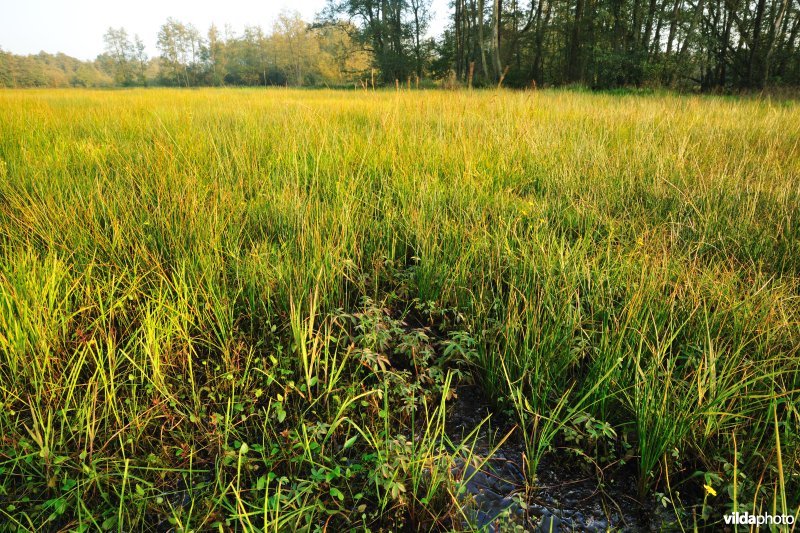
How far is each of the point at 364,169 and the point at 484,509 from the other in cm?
243

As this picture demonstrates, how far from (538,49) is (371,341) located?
78.0 feet

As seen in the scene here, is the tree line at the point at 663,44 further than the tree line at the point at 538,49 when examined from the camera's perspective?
Yes

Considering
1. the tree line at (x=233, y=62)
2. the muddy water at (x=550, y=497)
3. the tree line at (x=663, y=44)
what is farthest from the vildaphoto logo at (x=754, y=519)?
the tree line at (x=663, y=44)

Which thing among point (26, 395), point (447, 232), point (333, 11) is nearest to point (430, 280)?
point (447, 232)

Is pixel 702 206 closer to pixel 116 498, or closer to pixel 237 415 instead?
pixel 237 415

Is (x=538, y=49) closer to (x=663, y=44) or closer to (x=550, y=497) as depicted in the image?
(x=663, y=44)

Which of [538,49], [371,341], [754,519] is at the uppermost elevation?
[538,49]

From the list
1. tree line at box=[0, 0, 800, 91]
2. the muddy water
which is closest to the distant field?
the muddy water

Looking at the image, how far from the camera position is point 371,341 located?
1689 mm

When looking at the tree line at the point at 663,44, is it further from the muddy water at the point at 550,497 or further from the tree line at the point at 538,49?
the muddy water at the point at 550,497

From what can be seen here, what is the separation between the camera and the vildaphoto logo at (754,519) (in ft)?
3.40

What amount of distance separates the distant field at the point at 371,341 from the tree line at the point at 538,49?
3.63m

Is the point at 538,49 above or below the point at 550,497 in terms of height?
above

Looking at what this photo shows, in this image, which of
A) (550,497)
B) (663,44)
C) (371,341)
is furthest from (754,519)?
(663,44)
